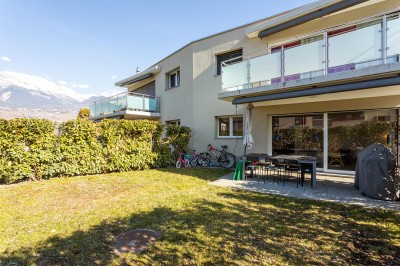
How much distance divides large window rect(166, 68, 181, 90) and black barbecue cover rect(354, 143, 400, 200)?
12.2 metres

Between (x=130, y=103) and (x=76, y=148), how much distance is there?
7490 millimetres

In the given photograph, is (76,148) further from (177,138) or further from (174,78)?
(174,78)

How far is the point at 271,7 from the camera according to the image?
1080cm

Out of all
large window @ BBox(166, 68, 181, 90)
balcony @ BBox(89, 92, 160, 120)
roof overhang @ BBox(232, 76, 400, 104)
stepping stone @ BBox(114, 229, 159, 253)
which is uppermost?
large window @ BBox(166, 68, 181, 90)

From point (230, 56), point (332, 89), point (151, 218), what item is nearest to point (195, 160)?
point (230, 56)

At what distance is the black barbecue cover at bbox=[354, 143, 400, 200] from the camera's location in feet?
18.4

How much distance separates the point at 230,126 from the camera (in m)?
12.2

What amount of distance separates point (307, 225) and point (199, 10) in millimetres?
12870

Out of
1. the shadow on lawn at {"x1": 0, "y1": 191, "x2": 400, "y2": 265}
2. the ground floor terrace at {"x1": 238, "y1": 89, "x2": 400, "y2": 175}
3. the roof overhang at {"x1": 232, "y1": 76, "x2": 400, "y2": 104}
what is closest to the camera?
the shadow on lawn at {"x1": 0, "y1": 191, "x2": 400, "y2": 265}

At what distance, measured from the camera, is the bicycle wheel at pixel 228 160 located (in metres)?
11.6

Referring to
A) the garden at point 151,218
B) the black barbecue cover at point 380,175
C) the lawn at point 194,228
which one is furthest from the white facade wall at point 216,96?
the lawn at point 194,228

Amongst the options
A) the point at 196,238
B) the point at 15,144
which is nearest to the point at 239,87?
the point at 196,238

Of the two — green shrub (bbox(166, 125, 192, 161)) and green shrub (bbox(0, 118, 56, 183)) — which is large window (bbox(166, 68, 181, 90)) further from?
green shrub (bbox(0, 118, 56, 183))

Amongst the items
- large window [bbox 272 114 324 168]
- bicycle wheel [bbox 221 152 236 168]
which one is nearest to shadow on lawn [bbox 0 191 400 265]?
large window [bbox 272 114 324 168]
